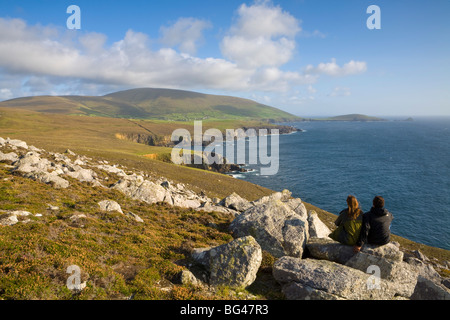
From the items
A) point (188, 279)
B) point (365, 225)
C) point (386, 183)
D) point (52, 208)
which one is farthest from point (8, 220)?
point (386, 183)

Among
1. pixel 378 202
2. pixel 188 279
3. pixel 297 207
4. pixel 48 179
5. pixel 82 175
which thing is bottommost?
pixel 297 207

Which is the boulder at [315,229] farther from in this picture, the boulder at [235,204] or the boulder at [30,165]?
the boulder at [30,165]

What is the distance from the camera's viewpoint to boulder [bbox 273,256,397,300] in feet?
29.2

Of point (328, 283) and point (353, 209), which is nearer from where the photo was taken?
point (328, 283)

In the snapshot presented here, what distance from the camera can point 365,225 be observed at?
1124 centimetres

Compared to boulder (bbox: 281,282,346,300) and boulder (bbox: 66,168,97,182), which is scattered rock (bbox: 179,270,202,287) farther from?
boulder (bbox: 66,168,97,182)

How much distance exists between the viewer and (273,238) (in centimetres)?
1474

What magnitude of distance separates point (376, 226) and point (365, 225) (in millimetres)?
564

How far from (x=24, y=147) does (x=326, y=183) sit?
76.8 meters

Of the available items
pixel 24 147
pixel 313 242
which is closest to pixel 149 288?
pixel 313 242

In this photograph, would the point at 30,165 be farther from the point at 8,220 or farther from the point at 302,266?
the point at 302,266

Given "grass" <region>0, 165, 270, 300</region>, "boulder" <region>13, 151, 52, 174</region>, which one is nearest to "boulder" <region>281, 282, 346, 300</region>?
"grass" <region>0, 165, 270, 300</region>

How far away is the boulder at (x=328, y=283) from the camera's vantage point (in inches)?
351

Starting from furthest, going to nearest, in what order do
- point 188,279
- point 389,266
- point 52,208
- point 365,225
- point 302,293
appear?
point 52,208 < point 365,225 < point 389,266 < point 188,279 < point 302,293
